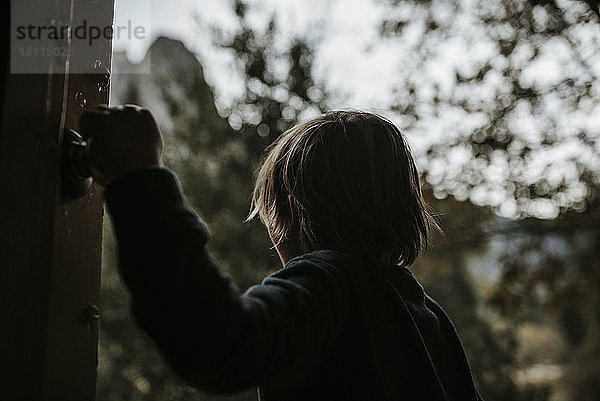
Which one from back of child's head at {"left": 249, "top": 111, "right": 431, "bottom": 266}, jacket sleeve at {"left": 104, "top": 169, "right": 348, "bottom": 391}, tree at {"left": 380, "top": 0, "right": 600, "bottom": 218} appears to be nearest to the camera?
jacket sleeve at {"left": 104, "top": 169, "right": 348, "bottom": 391}

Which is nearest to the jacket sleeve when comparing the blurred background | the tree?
the blurred background

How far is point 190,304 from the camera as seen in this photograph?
474 millimetres

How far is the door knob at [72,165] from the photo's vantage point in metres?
0.54

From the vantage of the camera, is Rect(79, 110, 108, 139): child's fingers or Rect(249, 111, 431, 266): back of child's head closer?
Rect(79, 110, 108, 139): child's fingers

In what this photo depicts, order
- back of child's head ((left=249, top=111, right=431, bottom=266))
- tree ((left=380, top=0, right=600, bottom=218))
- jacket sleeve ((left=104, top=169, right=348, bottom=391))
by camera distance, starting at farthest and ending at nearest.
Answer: tree ((left=380, top=0, right=600, bottom=218)) < back of child's head ((left=249, top=111, right=431, bottom=266)) < jacket sleeve ((left=104, top=169, right=348, bottom=391))

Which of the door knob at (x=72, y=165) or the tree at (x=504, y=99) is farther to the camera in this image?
the tree at (x=504, y=99)

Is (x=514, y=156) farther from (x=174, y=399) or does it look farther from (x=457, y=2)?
(x=174, y=399)

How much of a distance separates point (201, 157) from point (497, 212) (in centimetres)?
263

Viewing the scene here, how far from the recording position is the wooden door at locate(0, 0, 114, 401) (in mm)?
475

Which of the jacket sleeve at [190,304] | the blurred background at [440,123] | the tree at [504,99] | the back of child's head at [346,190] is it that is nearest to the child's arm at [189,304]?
the jacket sleeve at [190,304]

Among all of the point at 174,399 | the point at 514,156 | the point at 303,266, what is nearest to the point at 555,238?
the point at 514,156

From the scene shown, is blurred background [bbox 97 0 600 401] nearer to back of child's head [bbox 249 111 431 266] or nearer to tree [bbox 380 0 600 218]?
tree [bbox 380 0 600 218]

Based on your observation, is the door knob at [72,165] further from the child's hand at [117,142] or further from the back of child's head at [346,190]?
the back of child's head at [346,190]

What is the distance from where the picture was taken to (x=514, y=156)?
2766mm
